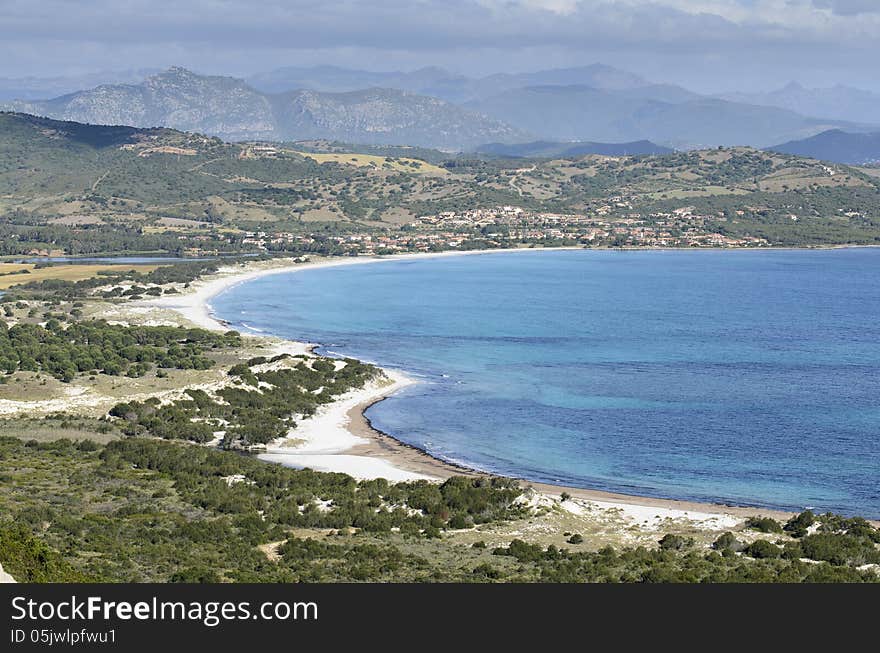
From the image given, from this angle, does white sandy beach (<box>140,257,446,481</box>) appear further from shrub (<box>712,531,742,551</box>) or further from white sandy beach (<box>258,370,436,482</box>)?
shrub (<box>712,531,742,551</box>)

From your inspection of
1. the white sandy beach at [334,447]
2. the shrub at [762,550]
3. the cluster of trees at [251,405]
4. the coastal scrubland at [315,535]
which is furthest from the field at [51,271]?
the shrub at [762,550]

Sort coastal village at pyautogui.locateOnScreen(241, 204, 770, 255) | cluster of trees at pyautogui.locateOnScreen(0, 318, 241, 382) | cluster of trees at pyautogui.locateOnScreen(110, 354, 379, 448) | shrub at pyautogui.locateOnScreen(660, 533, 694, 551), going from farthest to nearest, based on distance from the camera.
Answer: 1. coastal village at pyautogui.locateOnScreen(241, 204, 770, 255)
2. cluster of trees at pyautogui.locateOnScreen(0, 318, 241, 382)
3. cluster of trees at pyautogui.locateOnScreen(110, 354, 379, 448)
4. shrub at pyautogui.locateOnScreen(660, 533, 694, 551)

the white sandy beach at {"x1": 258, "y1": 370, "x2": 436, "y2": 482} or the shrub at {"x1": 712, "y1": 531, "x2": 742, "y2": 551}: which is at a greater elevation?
the shrub at {"x1": 712, "y1": 531, "x2": 742, "y2": 551}

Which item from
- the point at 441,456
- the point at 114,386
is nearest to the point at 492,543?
the point at 441,456

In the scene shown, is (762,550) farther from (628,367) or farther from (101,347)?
(101,347)

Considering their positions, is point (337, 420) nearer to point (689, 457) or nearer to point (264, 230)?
point (689, 457)

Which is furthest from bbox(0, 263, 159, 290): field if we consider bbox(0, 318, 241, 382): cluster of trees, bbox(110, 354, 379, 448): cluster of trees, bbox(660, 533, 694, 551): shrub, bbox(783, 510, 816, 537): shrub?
bbox(783, 510, 816, 537): shrub
